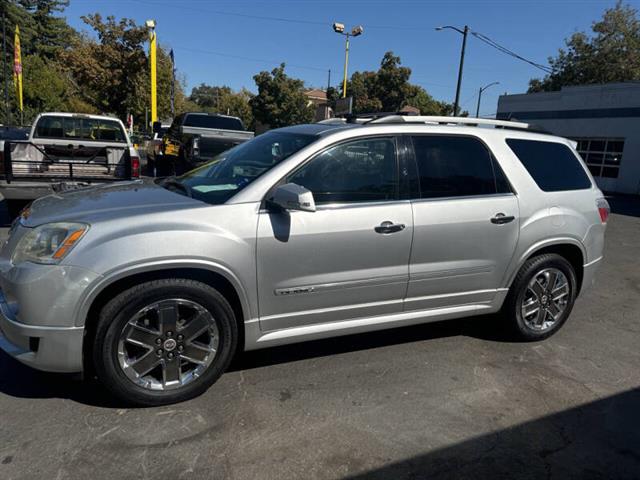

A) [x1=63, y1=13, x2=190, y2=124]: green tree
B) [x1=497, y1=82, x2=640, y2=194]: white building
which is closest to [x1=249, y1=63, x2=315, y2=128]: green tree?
[x1=63, y1=13, x2=190, y2=124]: green tree

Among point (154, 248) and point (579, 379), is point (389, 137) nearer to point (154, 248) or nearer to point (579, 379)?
point (154, 248)

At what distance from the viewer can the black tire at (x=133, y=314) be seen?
2.84m

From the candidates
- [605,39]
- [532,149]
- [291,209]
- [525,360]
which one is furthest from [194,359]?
→ [605,39]

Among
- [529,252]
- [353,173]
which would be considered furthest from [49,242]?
[529,252]

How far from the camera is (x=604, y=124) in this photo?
77.2ft

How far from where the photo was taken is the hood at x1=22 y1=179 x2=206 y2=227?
2996 millimetres

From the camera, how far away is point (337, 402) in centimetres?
324

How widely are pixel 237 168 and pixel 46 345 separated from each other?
1763mm

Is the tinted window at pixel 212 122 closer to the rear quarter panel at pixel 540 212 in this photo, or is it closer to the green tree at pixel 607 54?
the rear quarter panel at pixel 540 212

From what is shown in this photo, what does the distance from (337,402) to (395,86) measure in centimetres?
5371

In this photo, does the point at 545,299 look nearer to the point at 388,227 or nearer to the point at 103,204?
the point at 388,227

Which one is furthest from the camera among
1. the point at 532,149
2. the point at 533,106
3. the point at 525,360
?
the point at 533,106

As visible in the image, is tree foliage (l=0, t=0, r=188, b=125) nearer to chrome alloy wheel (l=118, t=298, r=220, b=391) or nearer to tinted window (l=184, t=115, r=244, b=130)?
tinted window (l=184, t=115, r=244, b=130)

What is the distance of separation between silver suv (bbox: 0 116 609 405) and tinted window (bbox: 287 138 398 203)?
0.01 meters
